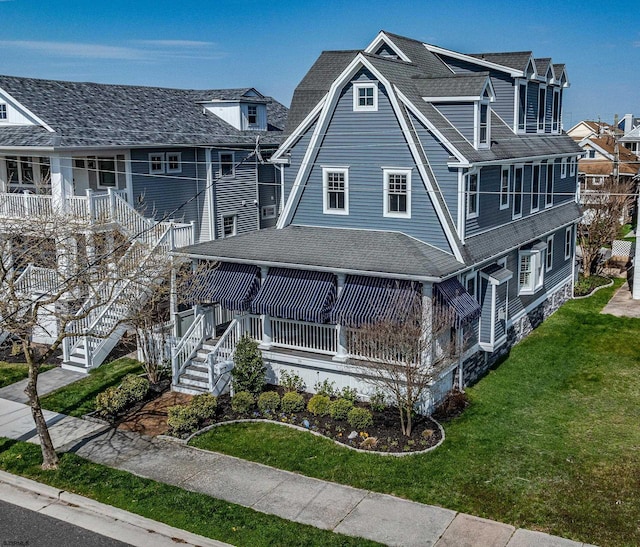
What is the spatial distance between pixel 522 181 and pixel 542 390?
26.7 ft

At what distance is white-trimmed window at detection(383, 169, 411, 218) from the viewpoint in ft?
69.3

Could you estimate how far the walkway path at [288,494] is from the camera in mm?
13391

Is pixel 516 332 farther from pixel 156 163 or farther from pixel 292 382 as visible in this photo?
pixel 156 163

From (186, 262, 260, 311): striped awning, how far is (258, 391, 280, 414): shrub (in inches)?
115

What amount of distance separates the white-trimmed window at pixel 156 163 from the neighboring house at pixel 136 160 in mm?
41

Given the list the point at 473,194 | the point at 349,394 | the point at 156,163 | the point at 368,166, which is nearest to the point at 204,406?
the point at 349,394

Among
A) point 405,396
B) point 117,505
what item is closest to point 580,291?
point 405,396

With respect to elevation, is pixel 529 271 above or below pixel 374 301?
below

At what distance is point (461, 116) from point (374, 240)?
4740 millimetres

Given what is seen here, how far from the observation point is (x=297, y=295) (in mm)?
20266

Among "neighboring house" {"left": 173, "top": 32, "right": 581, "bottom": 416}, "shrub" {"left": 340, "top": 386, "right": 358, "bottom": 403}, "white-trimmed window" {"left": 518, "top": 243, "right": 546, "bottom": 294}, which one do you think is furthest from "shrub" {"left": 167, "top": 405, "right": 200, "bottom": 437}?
"white-trimmed window" {"left": 518, "top": 243, "right": 546, "bottom": 294}

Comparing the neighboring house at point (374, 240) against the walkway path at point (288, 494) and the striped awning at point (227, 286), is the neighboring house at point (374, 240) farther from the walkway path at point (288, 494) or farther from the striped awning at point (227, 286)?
the walkway path at point (288, 494)

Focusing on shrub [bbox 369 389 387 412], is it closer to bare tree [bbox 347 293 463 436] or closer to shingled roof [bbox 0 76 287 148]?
bare tree [bbox 347 293 463 436]

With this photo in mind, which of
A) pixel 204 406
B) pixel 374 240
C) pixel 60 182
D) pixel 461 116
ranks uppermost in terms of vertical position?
pixel 461 116
